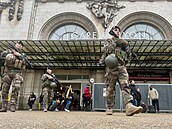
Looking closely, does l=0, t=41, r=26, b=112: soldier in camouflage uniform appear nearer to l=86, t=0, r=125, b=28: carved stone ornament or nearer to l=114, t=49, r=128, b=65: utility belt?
l=114, t=49, r=128, b=65: utility belt

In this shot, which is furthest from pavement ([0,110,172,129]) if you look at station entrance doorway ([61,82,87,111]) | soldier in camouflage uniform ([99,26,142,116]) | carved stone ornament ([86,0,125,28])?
carved stone ornament ([86,0,125,28])

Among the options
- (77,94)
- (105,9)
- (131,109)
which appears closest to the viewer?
(131,109)

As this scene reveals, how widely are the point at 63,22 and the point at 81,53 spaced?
5.04 metres

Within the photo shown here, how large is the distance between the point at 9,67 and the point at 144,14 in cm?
1616

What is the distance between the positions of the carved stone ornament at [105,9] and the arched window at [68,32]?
200 centimetres

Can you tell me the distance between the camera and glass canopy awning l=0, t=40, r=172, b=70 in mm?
14461

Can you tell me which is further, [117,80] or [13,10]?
[13,10]

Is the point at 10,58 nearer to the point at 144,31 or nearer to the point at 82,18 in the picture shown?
the point at 82,18

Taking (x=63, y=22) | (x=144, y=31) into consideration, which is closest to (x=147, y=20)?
(x=144, y=31)

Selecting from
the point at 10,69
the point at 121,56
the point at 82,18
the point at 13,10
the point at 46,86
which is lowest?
the point at 46,86

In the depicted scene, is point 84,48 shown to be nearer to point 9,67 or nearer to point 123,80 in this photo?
point 9,67

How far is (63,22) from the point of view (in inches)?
775

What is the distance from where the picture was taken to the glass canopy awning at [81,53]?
14461 millimetres

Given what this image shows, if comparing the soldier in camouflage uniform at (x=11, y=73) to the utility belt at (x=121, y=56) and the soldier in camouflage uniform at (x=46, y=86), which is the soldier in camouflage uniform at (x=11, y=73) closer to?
the soldier in camouflage uniform at (x=46, y=86)
